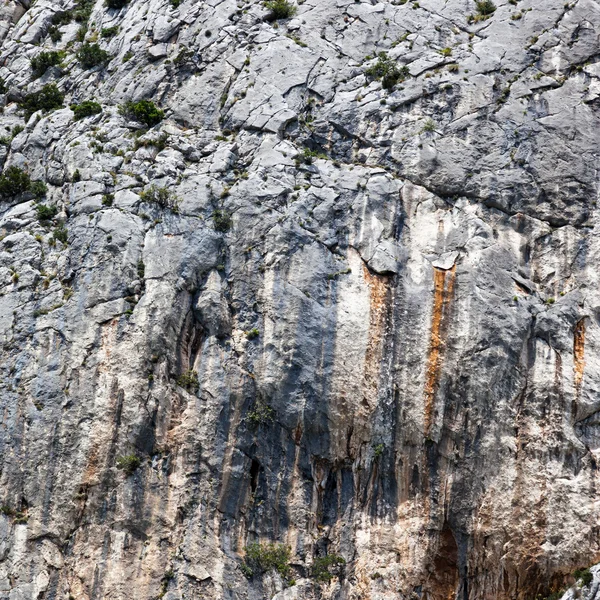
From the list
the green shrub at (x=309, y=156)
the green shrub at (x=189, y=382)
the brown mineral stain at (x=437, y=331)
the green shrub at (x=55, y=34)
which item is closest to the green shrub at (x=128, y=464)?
the green shrub at (x=189, y=382)

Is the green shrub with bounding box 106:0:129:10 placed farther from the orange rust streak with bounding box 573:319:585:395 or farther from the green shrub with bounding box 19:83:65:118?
the orange rust streak with bounding box 573:319:585:395

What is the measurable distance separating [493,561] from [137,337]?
12.9 m

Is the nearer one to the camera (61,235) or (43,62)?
(61,235)

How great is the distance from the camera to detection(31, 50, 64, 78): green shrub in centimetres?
3791

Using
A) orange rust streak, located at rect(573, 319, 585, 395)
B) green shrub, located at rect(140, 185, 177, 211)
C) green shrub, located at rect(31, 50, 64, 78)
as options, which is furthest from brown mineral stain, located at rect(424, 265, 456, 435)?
green shrub, located at rect(31, 50, 64, 78)

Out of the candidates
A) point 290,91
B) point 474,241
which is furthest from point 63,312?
point 474,241

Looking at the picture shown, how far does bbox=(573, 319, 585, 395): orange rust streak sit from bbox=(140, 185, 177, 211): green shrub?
45.7ft

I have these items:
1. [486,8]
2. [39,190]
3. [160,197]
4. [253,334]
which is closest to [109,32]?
[39,190]

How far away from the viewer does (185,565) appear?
26453 millimetres

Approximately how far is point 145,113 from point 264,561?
56.5 ft

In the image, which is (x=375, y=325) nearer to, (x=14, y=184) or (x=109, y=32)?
(x=14, y=184)

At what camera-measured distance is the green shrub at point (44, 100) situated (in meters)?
36.1

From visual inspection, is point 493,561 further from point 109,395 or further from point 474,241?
point 109,395

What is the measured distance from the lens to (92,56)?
37062 millimetres
